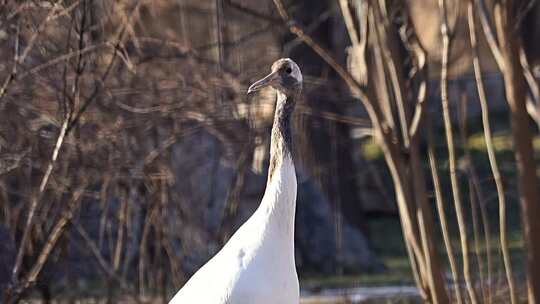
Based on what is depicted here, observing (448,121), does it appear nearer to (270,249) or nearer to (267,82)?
(267,82)

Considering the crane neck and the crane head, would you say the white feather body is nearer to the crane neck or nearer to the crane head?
the crane neck

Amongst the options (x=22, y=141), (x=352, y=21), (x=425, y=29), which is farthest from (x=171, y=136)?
(x=425, y=29)

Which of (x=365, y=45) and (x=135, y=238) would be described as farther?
(x=135, y=238)

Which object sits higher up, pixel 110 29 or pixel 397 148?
pixel 110 29

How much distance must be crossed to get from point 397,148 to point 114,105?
209cm

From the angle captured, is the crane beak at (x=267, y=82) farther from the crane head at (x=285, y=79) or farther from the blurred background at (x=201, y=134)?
the blurred background at (x=201, y=134)

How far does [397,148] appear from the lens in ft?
19.7

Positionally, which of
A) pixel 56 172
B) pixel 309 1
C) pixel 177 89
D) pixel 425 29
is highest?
pixel 425 29

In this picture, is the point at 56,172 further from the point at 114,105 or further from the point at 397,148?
the point at 397,148

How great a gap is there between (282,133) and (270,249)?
48cm

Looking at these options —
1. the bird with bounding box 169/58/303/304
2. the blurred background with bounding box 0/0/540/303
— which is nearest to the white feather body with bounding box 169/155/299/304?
the bird with bounding box 169/58/303/304

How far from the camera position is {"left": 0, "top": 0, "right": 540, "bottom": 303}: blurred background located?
5.94m

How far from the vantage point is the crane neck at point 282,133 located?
16.4 feet

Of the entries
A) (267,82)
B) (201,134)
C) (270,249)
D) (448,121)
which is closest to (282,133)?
(267,82)
